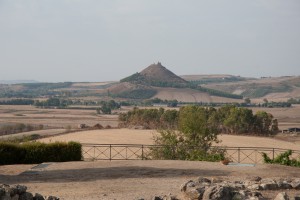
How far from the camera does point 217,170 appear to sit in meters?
28.7

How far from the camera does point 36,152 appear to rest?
3244 centimetres

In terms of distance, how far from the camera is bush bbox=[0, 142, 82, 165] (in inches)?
1253

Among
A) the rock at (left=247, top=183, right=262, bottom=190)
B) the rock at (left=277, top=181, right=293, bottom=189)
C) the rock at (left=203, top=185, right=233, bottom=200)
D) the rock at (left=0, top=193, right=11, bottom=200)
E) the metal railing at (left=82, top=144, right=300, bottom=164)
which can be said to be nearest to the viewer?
the rock at (left=0, top=193, right=11, bottom=200)

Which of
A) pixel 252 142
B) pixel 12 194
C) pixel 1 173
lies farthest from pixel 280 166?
pixel 252 142

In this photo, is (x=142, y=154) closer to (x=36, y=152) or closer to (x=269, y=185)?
(x=36, y=152)

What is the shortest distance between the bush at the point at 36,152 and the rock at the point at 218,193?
17583mm

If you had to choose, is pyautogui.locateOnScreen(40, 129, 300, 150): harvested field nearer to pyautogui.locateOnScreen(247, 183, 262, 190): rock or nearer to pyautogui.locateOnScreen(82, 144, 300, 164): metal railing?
pyautogui.locateOnScreen(82, 144, 300, 164): metal railing

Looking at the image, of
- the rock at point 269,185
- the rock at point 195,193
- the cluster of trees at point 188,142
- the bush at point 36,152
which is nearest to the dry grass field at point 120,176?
the rock at point 269,185

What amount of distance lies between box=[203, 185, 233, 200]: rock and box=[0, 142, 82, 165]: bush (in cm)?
1758

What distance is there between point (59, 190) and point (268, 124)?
230 feet

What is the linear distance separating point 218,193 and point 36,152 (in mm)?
18349

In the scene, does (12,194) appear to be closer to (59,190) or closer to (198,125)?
(59,190)

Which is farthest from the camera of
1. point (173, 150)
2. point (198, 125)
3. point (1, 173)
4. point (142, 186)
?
point (198, 125)

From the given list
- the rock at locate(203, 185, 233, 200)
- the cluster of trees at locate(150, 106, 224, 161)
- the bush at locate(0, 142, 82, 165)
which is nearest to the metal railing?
the cluster of trees at locate(150, 106, 224, 161)
